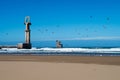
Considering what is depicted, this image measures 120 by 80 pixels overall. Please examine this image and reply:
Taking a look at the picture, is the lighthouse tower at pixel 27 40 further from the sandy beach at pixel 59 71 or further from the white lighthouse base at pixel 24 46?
the sandy beach at pixel 59 71

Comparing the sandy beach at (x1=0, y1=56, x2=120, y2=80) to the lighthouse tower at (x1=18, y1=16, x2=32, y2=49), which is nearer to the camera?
the sandy beach at (x1=0, y1=56, x2=120, y2=80)

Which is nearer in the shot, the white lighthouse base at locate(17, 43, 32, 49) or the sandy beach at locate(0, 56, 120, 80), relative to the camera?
the sandy beach at locate(0, 56, 120, 80)

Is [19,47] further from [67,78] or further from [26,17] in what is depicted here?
[67,78]

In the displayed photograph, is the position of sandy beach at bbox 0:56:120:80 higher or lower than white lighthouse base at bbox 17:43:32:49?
lower

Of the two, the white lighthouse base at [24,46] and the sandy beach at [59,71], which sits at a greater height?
the white lighthouse base at [24,46]

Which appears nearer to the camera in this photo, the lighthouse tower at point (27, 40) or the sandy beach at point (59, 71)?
the sandy beach at point (59, 71)

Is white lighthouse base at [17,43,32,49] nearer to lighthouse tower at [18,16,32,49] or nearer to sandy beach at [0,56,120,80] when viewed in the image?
lighthouse tower at [18,16,32,49]

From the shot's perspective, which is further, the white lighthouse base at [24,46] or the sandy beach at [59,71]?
the white lighthouse base at [24,46]

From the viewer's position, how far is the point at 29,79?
321 inches

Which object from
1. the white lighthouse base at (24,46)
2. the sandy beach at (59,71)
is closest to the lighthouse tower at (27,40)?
the white lighthouse base at (24,46)

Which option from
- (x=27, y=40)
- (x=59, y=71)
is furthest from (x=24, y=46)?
(x=59, y=71)

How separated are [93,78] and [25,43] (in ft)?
129

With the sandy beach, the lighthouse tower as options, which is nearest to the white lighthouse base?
the lighthouse tower

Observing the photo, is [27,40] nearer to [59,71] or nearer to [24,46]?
[24,46]
